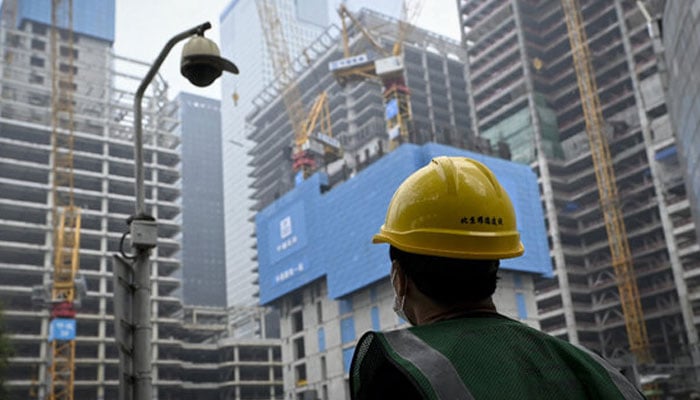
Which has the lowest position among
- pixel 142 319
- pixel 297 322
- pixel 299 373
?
pixel 142 319

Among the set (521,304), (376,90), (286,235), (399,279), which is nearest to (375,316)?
(521,304)

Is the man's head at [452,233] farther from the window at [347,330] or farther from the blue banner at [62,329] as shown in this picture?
the blue banner at [62,329]

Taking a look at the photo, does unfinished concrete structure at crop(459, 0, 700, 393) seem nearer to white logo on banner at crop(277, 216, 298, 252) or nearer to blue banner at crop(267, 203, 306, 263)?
blue banner at crop(267, 203, 306, 263)

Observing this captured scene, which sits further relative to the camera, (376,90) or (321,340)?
(376,90)

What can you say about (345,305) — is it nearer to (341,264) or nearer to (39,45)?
(341,264)

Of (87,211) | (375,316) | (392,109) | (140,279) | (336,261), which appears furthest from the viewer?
(87,211)

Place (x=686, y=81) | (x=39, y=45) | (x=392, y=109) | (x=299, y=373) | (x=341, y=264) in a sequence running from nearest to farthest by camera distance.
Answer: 1. (x=686, y=81)
2. (x=341, y=264)
3. (x=392, y=109)
4. (x=299, y=373)
5. (x=39, y=45)

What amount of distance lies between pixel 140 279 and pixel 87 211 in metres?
109

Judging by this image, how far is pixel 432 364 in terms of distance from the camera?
71.7 inches

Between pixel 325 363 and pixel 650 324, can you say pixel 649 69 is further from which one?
pixel 325 363

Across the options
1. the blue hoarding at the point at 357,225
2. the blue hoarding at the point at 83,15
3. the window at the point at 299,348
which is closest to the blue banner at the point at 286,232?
the blue hoarding at the point at 357,225

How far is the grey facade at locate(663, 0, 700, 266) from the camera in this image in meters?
33.5

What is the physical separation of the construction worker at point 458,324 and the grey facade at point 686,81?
112 feet

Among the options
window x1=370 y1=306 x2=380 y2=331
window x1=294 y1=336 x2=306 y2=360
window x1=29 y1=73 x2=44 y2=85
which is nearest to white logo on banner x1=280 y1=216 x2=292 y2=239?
window x1=294 y1=336 x2=306 y2=360
